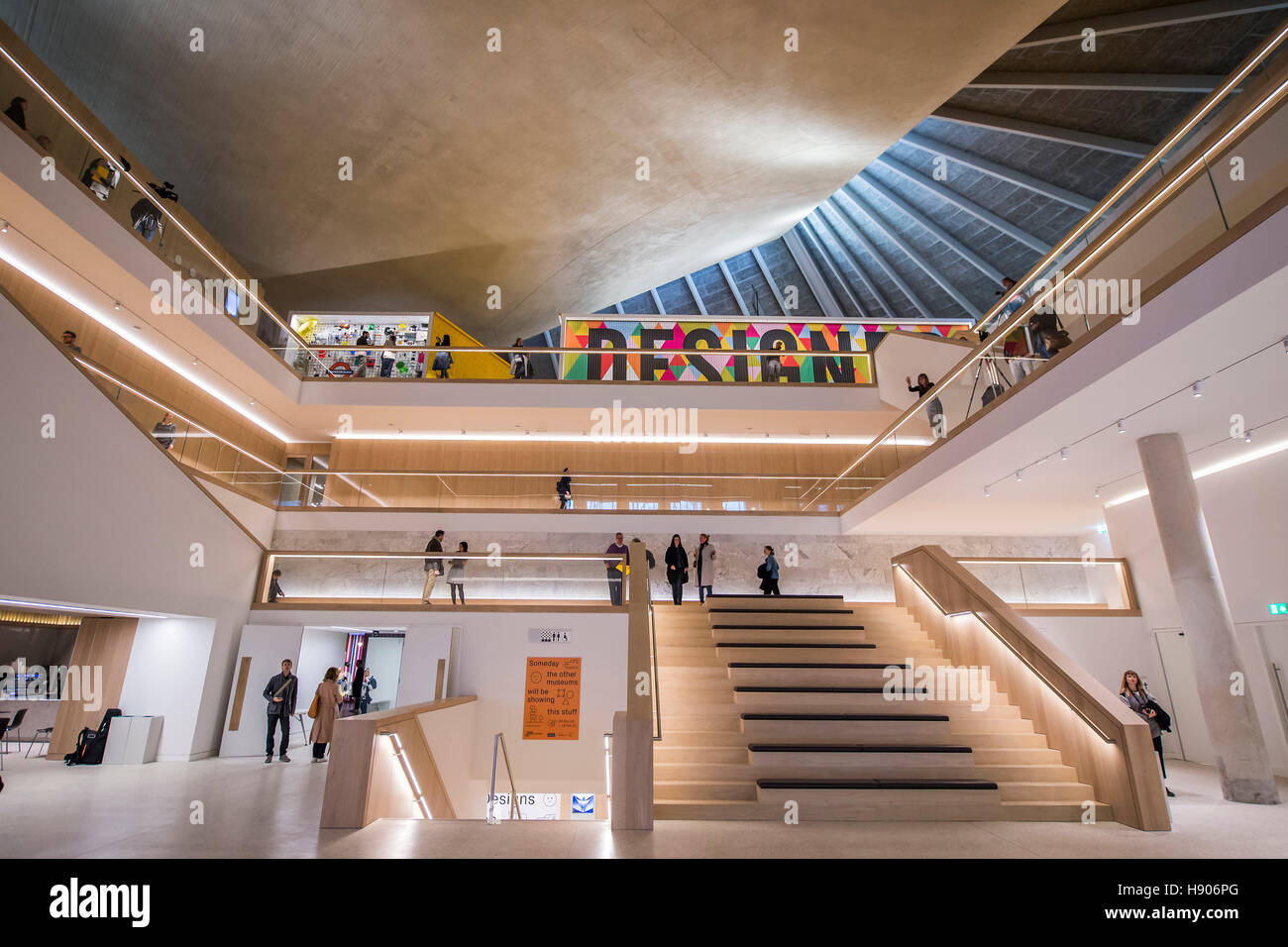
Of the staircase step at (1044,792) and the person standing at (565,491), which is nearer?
the staircase step at (1044,792)

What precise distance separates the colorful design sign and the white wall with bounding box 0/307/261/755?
839 centimetres

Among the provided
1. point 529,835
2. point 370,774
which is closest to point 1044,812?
point 529,835

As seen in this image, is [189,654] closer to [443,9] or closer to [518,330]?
[443,9]

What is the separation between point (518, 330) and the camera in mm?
23750

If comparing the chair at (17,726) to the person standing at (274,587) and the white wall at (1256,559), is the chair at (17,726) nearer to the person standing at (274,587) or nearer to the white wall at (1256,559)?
the person standing at (274,587)

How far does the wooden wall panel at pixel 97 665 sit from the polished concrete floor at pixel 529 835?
355 cm

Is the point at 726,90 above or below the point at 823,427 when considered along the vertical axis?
above

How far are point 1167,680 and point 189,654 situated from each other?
14962 mm

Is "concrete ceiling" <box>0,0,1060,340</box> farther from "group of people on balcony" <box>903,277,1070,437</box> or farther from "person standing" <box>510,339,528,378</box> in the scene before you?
"group of people on balcony" <box>903,277,1070,437</box>

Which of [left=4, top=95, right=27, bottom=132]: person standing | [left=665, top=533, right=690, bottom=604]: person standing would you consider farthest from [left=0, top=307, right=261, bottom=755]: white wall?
[left=665, top=533, right=690, bottom=604]: person standing

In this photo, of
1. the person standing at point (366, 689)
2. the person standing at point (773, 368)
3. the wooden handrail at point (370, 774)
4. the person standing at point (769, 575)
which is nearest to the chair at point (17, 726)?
the person standing at point (366, 689)

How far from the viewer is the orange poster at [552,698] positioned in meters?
9.35

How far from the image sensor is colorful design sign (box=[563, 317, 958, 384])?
15.9 metres
